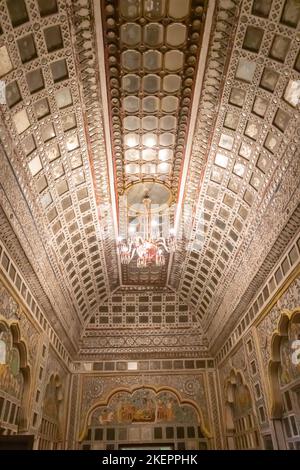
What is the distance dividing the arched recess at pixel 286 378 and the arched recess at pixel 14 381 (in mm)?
6686

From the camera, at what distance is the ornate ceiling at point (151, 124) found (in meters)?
7.07

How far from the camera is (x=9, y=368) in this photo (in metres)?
9.03

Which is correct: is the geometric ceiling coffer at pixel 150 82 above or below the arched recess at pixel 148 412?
above

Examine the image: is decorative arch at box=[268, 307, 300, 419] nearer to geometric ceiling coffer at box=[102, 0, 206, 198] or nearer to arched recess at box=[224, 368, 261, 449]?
arched recess at box=[224, 368, 261, 449]

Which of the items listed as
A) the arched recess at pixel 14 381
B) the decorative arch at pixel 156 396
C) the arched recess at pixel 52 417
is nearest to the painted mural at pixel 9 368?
the arched recess at pixel 14 381

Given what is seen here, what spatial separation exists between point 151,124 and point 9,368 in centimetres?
720

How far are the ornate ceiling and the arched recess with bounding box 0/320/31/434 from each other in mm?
1968

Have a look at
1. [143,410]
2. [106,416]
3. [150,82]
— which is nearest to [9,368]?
[150,82]

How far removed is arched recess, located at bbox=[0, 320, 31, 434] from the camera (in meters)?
8.62

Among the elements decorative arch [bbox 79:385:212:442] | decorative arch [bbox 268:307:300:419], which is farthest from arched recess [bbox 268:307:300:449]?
decorative arch [bbox 79:385:212:442]

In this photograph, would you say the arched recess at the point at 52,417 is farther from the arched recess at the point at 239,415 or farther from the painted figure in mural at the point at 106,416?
the arched recess at the point at 239,415

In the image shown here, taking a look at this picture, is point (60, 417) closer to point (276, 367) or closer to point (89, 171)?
point (276, 367)
